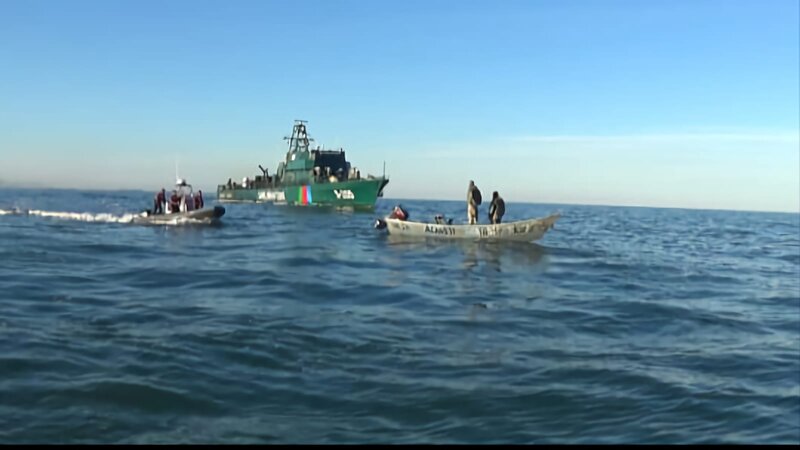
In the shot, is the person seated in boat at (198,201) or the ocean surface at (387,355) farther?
the person seated in boat at (198,201)

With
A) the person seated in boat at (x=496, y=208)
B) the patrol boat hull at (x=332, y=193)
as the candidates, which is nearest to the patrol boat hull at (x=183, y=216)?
the person seated in boat at (x=496, y=208)

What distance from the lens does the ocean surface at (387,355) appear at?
6.48 metres

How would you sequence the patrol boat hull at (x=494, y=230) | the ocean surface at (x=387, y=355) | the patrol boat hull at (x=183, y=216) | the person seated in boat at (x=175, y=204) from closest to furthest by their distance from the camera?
the ocean surface at (x=387, y=355), the patrol boat hull at (x=494, y=230), the patrol boat hull at (x=183, y=216), the person seated in boat at (x=175, y=204)

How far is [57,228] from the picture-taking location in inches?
1299

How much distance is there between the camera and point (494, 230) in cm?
2677

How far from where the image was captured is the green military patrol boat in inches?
2350

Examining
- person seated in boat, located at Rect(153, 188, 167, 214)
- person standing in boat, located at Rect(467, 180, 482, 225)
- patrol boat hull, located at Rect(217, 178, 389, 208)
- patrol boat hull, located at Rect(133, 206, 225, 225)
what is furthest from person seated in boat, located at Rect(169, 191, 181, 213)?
patrol boat hull, located at Rect(217, 178, 389, 208)

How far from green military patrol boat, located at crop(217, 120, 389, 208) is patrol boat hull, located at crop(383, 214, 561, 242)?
98.3ft

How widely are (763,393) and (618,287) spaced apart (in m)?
9.13

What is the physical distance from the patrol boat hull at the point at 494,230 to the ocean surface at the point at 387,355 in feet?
24.3

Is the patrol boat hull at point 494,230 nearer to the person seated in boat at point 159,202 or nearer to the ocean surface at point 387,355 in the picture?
the ocean surface at point 387,355

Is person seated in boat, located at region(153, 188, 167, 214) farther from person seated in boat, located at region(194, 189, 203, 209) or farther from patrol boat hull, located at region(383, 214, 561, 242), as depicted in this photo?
patrol boat hull, located at region(383, 214, 561, 242)

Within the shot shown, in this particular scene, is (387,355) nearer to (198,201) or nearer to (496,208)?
(496,208)

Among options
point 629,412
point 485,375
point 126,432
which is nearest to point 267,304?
point 485,375
